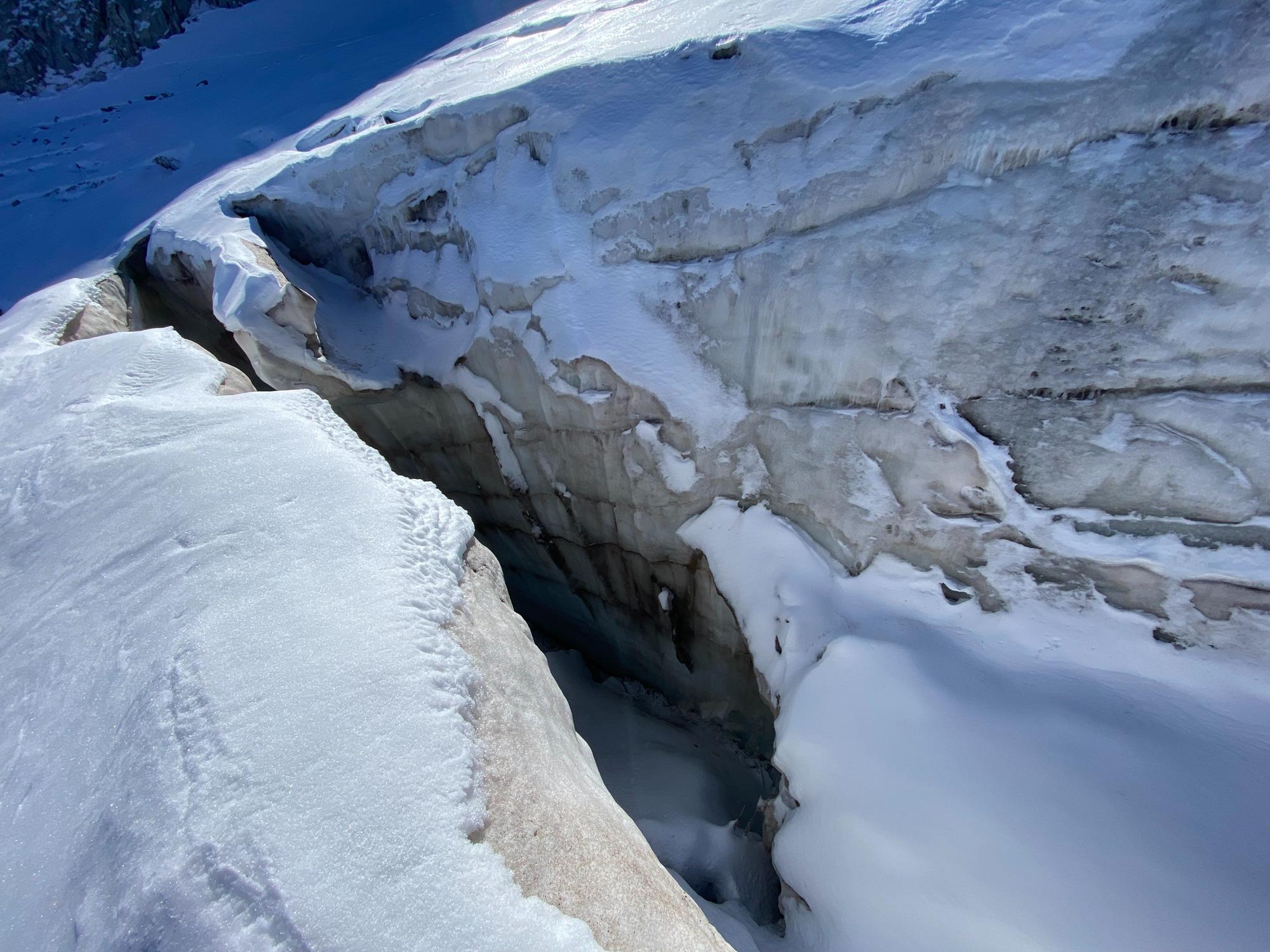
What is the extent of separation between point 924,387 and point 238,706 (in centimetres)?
335

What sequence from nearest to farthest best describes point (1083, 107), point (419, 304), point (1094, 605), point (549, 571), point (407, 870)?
point (407, 870) < point (1083, 107) < point (1094, 605) < point (419, 304) < point (549, 571)

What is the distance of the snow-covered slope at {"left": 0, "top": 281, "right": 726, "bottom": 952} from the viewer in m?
1.53

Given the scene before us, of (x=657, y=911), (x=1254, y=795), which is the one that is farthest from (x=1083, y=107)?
(x=657, y=911)

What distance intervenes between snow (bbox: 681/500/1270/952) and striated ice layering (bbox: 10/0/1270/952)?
0.5 inches

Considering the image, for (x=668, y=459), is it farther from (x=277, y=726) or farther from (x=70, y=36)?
(x=70, y=36)

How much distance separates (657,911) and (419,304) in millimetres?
4544

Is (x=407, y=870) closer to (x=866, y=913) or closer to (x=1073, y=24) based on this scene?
(x=866, y=913)

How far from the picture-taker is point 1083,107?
Result: 275 cm

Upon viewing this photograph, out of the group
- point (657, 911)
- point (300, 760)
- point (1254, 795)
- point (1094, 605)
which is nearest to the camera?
Answer: point (300, 760)

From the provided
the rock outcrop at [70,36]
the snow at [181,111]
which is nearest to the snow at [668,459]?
the snow at [181,111]

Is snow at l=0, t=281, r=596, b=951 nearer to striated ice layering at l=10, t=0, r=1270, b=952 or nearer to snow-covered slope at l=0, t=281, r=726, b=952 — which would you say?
snow-covered slope at l=0, t=281, r=726, b=952

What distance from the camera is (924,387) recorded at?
3.29m

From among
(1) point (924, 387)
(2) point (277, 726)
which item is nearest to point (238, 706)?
(2) point (277, 726)

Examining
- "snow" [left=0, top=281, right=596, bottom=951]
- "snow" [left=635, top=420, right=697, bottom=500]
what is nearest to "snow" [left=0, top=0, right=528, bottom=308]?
"snow" [left=0, top=281, right=596, bottom=951]
